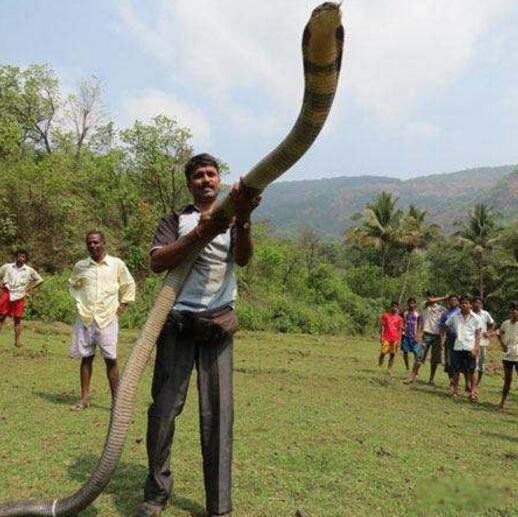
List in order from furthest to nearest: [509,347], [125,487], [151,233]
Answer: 1. [151,233]
2. [509,347]
3. [125,487]

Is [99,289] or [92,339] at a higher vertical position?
[99,289]

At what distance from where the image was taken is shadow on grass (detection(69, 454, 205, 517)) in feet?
13.7

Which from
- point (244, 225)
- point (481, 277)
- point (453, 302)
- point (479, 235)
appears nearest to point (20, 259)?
point (453, 302)

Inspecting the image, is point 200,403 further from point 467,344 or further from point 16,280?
point 16,280

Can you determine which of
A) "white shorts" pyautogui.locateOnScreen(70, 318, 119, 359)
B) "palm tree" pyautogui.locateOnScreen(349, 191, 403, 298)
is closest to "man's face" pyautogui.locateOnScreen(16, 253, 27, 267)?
"white shorts" pyautogui.locateOnScreen(70, 318, 119, 359)

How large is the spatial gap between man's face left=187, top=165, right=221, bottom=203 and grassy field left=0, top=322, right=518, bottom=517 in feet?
6.75

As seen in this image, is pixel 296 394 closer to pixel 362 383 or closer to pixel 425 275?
pixel 362 383

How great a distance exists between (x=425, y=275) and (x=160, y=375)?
58535 mm

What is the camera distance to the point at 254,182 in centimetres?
351

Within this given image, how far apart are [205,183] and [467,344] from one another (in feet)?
29.8

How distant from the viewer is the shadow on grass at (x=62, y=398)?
7758mm

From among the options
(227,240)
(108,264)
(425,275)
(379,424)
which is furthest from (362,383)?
(425,275)

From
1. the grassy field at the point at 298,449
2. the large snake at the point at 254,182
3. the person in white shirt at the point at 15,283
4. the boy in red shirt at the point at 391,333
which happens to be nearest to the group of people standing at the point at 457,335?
the boy in red shirt at the point at 391,333

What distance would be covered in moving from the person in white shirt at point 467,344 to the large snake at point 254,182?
358 inches
